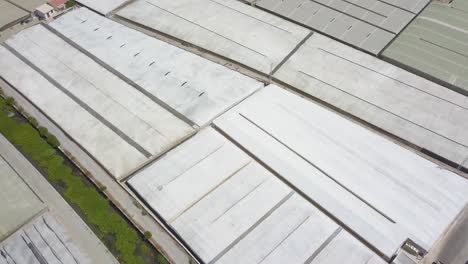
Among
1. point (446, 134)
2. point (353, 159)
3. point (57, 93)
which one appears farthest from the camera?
point (57, 93)

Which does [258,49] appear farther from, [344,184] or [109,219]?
[109,219]

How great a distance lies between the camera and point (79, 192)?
195 ft

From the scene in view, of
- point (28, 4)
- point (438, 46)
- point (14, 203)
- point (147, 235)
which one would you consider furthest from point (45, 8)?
point (438, 46)

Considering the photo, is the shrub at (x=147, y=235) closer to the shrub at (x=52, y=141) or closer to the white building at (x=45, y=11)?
the shrub at (x=52, y=141)

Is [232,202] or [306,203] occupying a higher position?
[232,202]

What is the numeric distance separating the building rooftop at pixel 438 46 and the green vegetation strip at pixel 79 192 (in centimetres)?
5679

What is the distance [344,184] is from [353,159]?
5.15 m

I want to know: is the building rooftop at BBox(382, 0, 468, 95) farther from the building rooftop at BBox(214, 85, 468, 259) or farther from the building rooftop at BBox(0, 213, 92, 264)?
the building rooftop at BBox(0, 213, 92, 264)

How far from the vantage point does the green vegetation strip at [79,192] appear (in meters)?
53.8

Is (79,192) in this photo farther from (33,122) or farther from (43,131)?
(33,122)

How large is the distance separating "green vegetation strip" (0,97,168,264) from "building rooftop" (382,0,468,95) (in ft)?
186

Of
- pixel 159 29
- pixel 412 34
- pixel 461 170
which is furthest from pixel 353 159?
pixel 159 29

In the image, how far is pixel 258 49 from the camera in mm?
78938

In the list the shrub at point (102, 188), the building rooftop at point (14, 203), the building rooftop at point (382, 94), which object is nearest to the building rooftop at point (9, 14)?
the building rooftop at point (14, 203)
